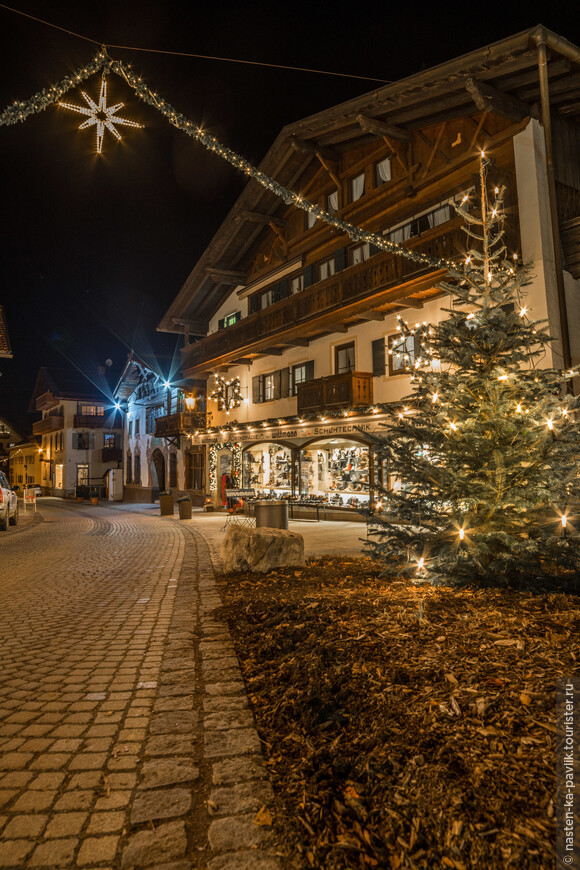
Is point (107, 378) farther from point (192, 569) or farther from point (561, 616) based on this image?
point (561, 616)

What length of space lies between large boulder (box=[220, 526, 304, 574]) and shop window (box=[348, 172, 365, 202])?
1382 centimetres

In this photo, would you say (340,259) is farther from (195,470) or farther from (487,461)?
(195,470)

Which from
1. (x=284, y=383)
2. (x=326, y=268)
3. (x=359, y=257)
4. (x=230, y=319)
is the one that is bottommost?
(x=284, y=383)

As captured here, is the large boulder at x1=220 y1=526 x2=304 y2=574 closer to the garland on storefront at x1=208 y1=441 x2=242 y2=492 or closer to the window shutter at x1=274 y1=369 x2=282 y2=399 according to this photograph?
the window shutter at x1=274 y1=369 x2=282 y2=399

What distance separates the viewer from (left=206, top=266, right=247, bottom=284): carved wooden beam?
24719 millimetres

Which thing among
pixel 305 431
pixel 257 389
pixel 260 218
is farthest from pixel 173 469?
pixel 260 218

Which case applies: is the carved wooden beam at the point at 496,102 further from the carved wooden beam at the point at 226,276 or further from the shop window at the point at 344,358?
the carved wooden beam at the point at 226,276

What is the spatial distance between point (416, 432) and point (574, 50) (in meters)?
9.85

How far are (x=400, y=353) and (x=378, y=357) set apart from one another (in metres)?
1.10

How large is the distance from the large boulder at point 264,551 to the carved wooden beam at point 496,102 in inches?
447

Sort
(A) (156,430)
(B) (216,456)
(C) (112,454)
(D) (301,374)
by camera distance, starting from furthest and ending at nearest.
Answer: (C) (112,454)
(A) (156,430)
(B) (216,456)
(D) (301,374)

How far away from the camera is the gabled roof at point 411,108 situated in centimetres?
1167

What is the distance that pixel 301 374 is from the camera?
68.0 feet

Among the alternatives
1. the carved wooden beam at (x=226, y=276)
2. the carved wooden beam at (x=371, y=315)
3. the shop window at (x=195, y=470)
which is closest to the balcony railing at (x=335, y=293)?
the carved wooden beam at (x=371, y=315)
